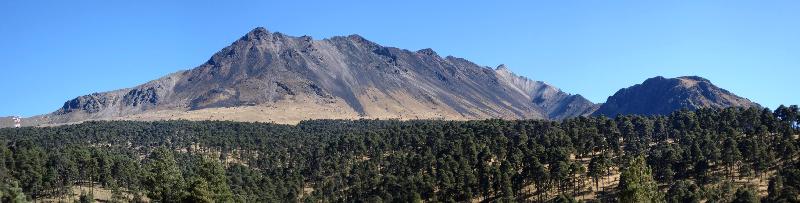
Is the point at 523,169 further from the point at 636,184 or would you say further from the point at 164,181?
the point at 164,181

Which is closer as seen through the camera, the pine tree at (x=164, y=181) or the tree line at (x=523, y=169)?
the pine tree at (x=164, y=181)

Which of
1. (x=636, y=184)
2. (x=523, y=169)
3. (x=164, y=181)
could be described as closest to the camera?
(x=636, y=184)

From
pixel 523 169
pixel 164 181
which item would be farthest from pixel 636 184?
pixel 523 169

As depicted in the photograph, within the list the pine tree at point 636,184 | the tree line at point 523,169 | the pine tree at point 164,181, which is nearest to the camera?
the pine tree at point 636,184

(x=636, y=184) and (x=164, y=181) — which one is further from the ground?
(x=164, y=181)

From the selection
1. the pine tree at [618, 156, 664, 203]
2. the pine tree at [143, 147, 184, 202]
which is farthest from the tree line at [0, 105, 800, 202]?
the pine tree at [618, 156, 664, 203]

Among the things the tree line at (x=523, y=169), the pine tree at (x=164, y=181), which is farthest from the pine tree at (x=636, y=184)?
the pine tree at (x=164, y=181)

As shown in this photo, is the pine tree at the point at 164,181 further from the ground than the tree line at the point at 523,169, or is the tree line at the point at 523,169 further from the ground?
the pine tree at the point at 164,181

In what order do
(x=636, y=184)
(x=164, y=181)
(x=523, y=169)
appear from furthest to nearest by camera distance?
1. (x=523, y=169)
2. (x=164, y=181)
3. (x=636, y=184)

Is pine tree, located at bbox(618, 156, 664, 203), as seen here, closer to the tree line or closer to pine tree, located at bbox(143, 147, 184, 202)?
the tree line

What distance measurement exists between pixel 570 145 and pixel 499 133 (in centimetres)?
3283

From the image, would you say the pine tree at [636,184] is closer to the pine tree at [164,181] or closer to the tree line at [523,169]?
the tree line at [523,169]

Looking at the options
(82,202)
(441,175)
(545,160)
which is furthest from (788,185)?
(82,202)

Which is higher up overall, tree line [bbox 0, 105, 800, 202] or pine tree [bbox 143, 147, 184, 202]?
pine tree [bbox 143, 147, 184, 202]
